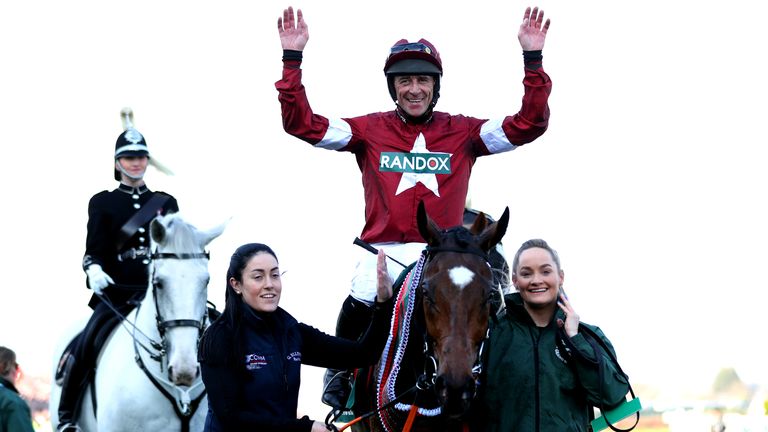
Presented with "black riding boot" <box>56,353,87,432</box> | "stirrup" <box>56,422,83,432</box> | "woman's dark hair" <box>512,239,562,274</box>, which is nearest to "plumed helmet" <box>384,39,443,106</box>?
"woman's dark hair" <box>512,239,562,274</box>

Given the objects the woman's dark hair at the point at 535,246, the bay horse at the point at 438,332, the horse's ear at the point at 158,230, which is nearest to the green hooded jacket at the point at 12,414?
the horse's ear at the point at 158,230

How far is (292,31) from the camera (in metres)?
7.14

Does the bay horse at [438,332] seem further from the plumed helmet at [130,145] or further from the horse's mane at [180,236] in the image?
the plumed helmet at [130,145]

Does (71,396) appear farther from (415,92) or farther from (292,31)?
(415,92)

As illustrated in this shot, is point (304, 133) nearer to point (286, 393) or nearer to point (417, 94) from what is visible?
point (417, 94)

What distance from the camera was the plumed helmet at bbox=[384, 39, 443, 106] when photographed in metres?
7.17

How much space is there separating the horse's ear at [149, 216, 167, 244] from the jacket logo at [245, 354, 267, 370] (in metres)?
3.05

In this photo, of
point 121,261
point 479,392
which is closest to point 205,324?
point 121,261

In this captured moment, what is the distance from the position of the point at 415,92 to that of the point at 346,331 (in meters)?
1.70

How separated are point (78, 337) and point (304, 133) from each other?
3.57 meters

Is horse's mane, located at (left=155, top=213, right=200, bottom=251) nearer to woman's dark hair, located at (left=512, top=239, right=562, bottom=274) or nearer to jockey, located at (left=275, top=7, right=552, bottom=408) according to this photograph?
jockey, located at (left=275, top=7, right=552, bottom=408)

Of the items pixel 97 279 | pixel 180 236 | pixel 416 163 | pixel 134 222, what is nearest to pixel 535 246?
pixel 416 163

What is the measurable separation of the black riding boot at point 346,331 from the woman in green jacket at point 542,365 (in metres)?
1.27

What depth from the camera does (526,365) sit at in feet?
18.4
